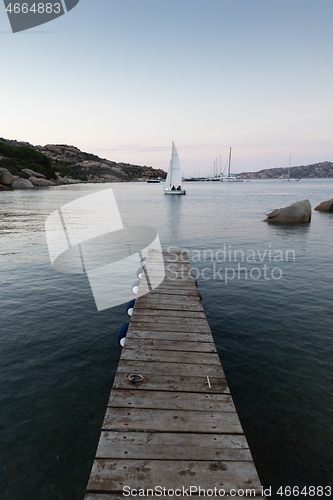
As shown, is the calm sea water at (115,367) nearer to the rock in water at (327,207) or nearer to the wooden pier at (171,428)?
the wooden pier at (171,428)

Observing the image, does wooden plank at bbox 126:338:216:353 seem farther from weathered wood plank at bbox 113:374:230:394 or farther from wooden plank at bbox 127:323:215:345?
weathered wood plank at bbox 113:374:230:394

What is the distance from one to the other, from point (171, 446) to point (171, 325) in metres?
4.50

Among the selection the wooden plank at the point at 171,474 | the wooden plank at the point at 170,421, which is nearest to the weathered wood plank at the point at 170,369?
the wooden plank at the point at 170,421

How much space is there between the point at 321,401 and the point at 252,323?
4150mm

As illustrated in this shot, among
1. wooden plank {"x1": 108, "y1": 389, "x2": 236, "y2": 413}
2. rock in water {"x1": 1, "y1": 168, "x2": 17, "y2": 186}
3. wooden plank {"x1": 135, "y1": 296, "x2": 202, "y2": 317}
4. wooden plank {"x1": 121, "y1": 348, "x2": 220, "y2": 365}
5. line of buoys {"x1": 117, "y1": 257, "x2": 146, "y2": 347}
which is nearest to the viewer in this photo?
wooden plank {"x1": 108, "y1": 389, "x2": 236, "y2": 413}

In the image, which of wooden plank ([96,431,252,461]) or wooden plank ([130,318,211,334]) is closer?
wooden plank ([96,431,252,461])

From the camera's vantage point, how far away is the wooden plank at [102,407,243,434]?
4.83m

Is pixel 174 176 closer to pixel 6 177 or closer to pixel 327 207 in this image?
pixel 327 207

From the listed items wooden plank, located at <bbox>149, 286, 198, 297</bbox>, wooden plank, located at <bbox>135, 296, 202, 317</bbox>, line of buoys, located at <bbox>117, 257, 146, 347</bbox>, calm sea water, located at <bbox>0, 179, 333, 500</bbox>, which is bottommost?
calm sea water, located at <bbox>0, 179, 333, 500</bbox>

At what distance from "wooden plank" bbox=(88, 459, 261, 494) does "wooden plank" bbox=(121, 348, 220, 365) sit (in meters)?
2.77

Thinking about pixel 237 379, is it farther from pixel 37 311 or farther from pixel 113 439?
pixel 37 311

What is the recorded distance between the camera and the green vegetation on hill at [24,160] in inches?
4325

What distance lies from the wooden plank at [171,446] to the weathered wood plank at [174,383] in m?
1.17

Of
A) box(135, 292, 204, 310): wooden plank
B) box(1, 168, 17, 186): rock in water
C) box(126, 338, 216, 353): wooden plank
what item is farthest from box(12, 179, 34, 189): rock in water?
box(126, 338, 216, 353): wooden plank
